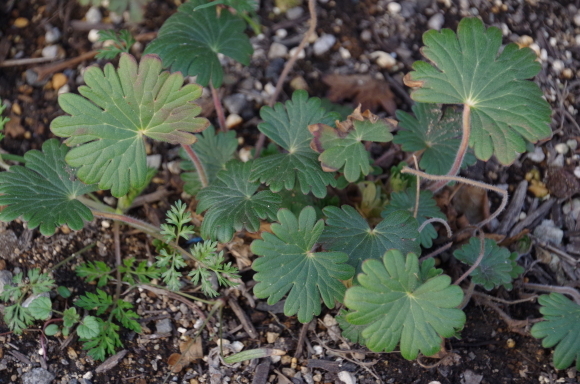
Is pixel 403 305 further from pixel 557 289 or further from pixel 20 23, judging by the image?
pixel 20 23

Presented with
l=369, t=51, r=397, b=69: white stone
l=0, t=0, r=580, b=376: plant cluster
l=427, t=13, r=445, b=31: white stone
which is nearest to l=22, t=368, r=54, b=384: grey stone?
l=0, t=0, r=580, b=376: plant cluster

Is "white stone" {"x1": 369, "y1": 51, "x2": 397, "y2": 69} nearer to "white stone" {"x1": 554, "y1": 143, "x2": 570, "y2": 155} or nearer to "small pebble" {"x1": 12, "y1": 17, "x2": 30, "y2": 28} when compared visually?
"white stone" {"x1": 554, "y1": 143, "x2": 570, "y2": 155}

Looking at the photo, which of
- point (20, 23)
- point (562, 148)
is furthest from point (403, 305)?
point (20, 23)

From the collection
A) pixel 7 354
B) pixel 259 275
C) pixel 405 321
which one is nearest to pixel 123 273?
pixel 7 354

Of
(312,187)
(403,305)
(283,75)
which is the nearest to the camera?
(403,305)

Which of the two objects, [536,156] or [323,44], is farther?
[323,44]

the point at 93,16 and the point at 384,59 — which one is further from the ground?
the point at 93,16
